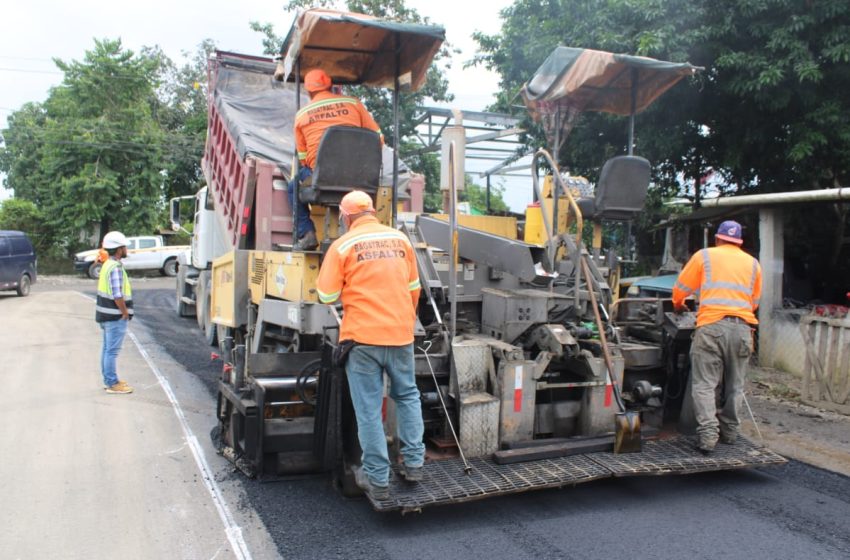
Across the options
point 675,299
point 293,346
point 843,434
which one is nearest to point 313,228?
point 293,346

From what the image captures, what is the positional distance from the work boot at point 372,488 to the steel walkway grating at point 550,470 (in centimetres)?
3

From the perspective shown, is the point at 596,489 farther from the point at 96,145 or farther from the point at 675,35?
the point at 96,145

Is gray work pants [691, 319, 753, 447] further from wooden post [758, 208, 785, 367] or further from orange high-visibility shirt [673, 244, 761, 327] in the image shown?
wooden post [758, 208, 785, 367]

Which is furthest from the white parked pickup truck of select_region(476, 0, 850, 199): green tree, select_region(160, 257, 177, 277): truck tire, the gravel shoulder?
select_region(476, 0, 850, 199): green tree

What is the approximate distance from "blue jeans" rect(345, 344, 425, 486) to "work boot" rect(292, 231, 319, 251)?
1608 millimetres

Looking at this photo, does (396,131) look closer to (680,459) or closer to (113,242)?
(680,459)

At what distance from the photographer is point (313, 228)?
17.7 feet

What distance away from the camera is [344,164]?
4.92 metres

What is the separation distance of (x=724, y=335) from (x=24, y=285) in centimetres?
1664

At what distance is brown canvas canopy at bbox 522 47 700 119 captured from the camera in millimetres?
5426

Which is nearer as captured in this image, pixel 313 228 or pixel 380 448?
pixel 380 448

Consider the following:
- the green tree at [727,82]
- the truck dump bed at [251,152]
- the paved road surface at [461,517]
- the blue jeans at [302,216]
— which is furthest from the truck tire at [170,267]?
the blue jeans at [302,216]

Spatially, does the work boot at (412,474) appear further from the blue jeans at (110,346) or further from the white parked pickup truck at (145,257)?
the white parked pickup truck at (145,257)

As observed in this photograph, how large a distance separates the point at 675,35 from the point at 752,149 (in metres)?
1.91
